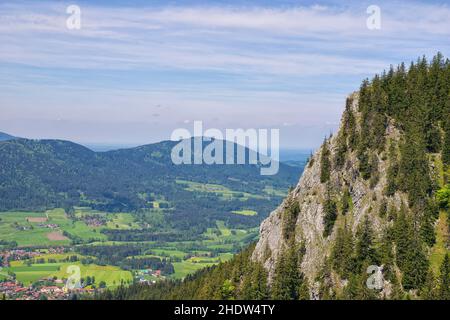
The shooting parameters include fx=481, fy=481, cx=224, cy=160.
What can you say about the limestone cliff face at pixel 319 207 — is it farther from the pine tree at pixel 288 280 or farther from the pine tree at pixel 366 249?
the pine tree at pixel 366 249

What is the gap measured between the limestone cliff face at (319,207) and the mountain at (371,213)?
25 centimetres

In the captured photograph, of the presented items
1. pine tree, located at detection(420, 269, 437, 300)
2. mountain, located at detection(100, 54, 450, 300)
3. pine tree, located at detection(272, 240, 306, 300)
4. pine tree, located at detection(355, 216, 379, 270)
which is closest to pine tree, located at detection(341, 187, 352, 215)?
mountain, located at detection(100, 54, 450, 300)

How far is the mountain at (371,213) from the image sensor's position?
87.8m

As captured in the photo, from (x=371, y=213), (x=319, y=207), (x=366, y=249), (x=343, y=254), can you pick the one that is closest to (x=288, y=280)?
(x=343, y=254)

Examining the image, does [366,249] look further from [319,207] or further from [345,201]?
[319,207]

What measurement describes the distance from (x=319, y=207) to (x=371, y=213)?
14.0 metres

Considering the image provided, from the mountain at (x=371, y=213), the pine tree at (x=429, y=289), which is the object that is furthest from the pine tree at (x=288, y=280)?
the pine tree at (x=429, y=289)

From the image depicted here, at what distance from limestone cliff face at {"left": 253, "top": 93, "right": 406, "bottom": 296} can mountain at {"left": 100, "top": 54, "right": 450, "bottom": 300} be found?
0.25 metres

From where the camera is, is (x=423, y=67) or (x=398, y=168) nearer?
(x=398, y=168)

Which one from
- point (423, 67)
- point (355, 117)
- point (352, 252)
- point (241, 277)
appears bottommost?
point (241, 277)

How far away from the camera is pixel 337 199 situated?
357 ft
